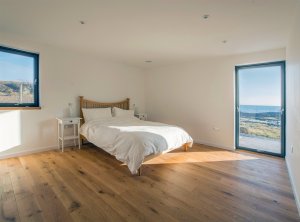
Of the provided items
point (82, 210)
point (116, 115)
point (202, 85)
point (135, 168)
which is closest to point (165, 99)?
point (202, 85)

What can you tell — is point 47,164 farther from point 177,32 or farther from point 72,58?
point 177,32

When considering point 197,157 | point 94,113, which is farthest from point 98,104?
point 197,157

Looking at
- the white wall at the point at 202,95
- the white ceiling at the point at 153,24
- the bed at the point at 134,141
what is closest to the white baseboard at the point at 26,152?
the bed at the point at 134,141

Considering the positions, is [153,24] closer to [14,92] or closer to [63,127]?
[63,127]

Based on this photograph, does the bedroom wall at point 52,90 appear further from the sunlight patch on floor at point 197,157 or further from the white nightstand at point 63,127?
the sunlight patch on floor at point 197,157

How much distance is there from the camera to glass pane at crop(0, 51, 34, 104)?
3.12 m

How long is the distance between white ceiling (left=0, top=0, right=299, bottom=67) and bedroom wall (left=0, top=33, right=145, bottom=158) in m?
0.40

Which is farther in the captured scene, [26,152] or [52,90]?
[52,90]

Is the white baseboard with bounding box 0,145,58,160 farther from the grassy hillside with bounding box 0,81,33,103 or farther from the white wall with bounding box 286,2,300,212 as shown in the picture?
the white wall with bounding box 286,2,300,212

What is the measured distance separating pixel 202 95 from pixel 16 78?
421 cm

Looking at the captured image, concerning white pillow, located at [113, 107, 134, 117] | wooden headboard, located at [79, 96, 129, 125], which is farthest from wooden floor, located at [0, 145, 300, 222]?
white pillow, located at [113, 107, 134, 117]

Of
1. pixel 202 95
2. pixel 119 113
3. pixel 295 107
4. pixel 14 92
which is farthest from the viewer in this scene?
pixel 119 113

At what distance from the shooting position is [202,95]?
4.38 m

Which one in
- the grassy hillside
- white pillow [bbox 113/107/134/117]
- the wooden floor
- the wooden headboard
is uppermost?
the grassy hillside
